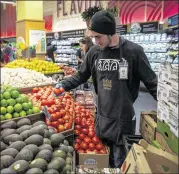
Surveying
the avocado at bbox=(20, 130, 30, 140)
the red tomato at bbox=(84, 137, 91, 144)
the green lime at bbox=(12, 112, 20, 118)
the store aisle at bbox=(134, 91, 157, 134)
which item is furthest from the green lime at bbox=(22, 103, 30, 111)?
the store aisle at bbox=(134, 91, 157, 134)

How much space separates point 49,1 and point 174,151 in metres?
16.1

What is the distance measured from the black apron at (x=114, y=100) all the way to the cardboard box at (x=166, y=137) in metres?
0.67

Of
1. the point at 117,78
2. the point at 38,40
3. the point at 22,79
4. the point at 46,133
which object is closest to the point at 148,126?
the point at 117,78

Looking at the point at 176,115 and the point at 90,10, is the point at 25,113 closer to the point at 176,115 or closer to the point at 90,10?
the point at 176,115

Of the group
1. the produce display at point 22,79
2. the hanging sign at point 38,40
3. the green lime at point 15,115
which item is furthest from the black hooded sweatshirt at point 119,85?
the hanging sign at point 38,40

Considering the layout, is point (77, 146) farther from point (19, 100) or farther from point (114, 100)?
point (19, 100)

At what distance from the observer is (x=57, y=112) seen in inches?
106

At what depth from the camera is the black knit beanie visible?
2.51m

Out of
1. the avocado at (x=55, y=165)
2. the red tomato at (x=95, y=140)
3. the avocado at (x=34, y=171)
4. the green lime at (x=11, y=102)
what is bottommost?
the red tomato at (x=95, y=140)

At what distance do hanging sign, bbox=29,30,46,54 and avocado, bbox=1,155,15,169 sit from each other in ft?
22.5

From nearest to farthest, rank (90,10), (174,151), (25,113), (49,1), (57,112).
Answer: (174,151) < (25,113) < (57,112) < (90,10) < (49,1)

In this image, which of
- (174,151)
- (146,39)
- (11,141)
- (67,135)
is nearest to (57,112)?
(67,135)

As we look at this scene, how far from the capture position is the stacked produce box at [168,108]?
1642 mm

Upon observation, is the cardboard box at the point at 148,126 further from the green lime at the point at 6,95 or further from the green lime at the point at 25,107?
the green lime at the point at 6,95
